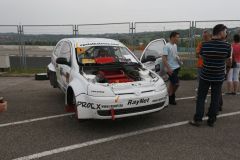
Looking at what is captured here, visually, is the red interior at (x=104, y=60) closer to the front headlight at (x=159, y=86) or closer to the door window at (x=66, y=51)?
the door window at (x=66, y=51)

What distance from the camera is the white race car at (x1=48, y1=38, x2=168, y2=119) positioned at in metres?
5.25

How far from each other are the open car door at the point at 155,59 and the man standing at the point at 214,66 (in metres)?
1.91

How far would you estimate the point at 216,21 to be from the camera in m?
12.7

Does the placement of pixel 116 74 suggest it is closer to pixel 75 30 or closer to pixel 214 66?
pixel 214 66

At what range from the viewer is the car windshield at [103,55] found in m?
6.59

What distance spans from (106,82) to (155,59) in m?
2.14

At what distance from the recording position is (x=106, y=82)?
225 inches

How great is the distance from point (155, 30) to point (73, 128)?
8.75 meters

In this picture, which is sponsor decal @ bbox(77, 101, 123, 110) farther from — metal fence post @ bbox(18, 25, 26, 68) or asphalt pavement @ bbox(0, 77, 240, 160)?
metal fence post @ bbox(18, 25, 26, 68)

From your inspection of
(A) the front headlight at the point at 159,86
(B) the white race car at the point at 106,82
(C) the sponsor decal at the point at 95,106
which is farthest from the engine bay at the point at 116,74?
(C) the sponsor decal at the point at 95,106

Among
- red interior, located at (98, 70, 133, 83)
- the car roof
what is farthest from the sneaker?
the car roof

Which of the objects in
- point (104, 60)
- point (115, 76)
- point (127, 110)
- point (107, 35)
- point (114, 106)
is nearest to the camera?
point (114, 106)

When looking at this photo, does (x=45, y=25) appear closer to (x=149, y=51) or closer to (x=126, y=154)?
(x=149, y=51)

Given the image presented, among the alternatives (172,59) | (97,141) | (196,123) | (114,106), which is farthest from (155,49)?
(97,141)
